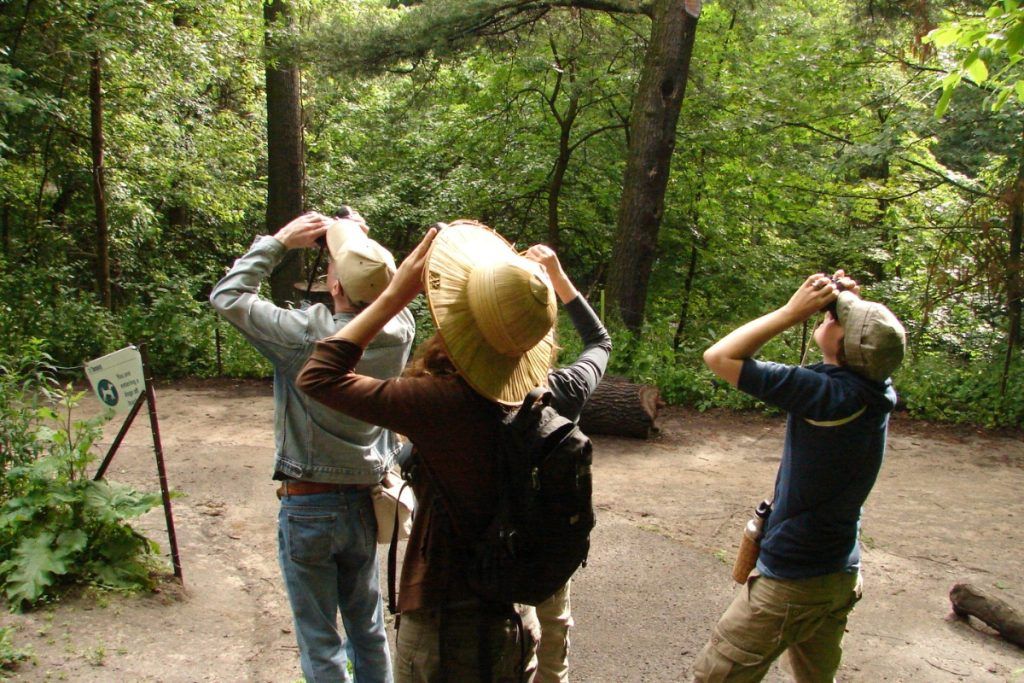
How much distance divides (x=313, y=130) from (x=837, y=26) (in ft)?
40.0

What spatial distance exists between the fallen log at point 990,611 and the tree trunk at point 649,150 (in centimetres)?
673

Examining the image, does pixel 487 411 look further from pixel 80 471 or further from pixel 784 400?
pixel 80 471

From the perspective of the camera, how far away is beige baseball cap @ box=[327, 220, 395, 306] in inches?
109

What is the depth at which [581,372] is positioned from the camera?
2707 millimetres

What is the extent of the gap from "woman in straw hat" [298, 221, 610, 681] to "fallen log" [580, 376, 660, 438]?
249 inches

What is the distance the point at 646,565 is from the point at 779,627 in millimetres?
2618

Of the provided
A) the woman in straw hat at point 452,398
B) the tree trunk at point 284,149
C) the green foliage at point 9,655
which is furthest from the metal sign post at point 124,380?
the tree trunk at point 284,149

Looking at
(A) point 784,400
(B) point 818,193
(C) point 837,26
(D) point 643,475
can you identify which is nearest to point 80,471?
(A) point 784,400

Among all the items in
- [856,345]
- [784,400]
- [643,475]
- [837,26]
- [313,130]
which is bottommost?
[643,475]

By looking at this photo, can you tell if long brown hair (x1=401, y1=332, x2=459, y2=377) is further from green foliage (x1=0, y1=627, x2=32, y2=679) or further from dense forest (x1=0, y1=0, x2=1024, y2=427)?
dense forest (x1=0, y1=0, x2=1024, y2=427)

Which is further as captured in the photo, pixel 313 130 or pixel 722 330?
pixel 313 130

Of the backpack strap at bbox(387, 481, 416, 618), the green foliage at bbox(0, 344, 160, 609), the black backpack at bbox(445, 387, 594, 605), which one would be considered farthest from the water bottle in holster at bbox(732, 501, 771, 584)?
the green foliage at bbox(0, 344, 160, 609)

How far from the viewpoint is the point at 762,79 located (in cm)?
1464

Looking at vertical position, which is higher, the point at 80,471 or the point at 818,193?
the point at 818,193
